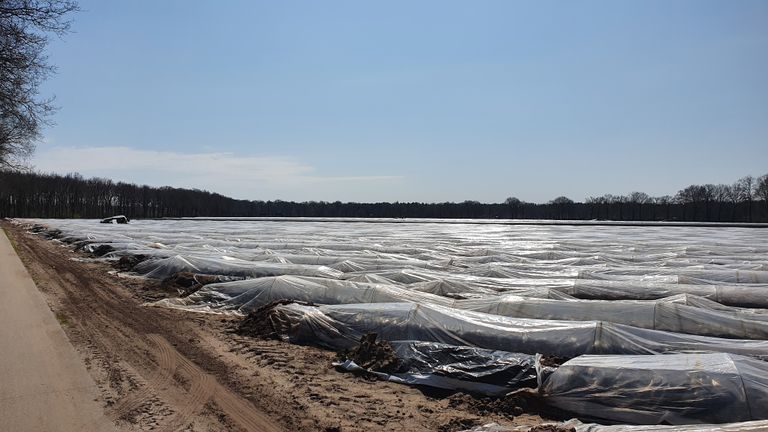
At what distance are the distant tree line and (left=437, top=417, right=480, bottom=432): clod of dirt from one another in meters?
98.6

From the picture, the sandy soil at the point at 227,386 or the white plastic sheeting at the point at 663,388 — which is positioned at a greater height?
the white plastic sheeting at the point at 663,388

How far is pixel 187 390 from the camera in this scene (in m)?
6.41

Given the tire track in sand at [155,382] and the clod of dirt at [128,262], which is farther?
the clod of dirt at [128,262]

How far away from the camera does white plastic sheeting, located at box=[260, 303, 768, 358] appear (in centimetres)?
746

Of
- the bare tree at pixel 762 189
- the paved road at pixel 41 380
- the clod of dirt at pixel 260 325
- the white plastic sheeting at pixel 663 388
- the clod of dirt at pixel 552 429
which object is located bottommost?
the clod of dirt at pixel 260 325

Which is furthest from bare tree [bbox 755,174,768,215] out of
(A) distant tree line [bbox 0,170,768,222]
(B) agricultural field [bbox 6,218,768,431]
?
(B) agricultural field [bbox 6,218,768,431]

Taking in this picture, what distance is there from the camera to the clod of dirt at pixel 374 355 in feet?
25.7

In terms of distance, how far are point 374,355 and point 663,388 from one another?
4.22 m

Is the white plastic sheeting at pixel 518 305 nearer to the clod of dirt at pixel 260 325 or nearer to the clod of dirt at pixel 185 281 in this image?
the clod of dirt at pixel 260 325

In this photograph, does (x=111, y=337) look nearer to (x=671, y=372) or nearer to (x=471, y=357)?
(x=471, y=357)

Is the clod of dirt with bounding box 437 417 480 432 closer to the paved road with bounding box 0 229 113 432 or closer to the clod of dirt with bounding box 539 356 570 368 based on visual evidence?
the clod of dirt with bounding box 539 356 570 368

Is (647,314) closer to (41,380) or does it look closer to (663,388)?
(663,388)

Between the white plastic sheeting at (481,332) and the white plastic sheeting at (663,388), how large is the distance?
127cm

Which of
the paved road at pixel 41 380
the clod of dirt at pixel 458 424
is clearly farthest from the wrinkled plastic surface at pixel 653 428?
the paved road at pixel 41 380
